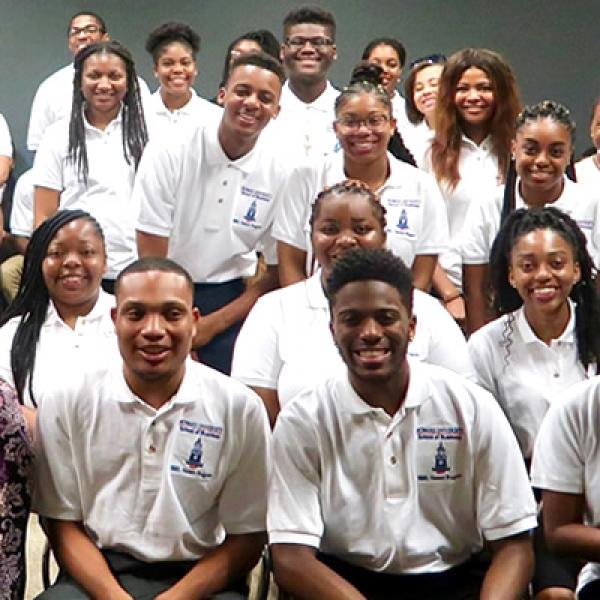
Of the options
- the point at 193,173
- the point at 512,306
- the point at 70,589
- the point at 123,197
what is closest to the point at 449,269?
the point at 512,306

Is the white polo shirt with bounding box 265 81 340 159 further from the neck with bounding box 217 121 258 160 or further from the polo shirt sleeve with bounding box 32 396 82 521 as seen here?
the polo shirt sleeve with bounding box 32 396 82 521

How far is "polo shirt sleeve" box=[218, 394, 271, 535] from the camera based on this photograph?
2.37 metres

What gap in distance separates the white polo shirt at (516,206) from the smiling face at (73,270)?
46.9 inches

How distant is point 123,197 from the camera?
4109mm

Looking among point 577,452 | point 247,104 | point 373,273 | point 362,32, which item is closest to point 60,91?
point 362,32

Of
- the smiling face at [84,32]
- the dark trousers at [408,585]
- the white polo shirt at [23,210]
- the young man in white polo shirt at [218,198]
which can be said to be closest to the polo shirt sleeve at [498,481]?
the dark trousers at [408,585]

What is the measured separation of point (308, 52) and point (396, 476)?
8.19 feet

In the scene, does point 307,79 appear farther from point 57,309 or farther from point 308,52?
point 57,309

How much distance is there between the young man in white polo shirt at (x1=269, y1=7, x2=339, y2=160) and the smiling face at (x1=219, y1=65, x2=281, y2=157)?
0.67 meters

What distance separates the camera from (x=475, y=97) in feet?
12.8

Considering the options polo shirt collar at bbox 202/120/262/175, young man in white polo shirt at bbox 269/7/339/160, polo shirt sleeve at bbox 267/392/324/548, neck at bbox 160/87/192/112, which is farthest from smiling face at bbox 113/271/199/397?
neck at bbox 160/87/192/112

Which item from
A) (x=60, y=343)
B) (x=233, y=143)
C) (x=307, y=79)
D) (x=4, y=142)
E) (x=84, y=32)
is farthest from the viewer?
(x=84, y=32)

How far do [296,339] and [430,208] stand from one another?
0.86 meters

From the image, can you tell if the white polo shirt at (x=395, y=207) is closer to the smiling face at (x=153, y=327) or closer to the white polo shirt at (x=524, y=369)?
the white polo shirt at (x=524, y=369)
